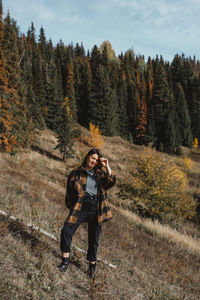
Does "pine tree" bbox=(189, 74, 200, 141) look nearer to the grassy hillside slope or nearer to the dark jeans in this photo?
the grassy hillside slope

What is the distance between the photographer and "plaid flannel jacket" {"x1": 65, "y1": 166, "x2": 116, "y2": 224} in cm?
347

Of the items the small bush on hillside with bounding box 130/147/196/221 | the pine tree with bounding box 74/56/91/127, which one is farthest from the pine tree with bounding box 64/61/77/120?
the small bush on hillside with bounding box 130/147/196/221

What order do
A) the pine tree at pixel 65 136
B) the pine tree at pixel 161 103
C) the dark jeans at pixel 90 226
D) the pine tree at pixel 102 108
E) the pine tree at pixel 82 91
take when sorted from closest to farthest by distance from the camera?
1. the dark jeans at pixel 90 226
2. the pine tree at pixel 65 136
3. the pine tree at pixel 102 108
4. the pine tree at pixel 82 91
5. the pine tree at pixel 161 103

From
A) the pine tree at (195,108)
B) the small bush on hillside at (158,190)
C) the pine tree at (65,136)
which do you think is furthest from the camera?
the pine tree at (195,108)

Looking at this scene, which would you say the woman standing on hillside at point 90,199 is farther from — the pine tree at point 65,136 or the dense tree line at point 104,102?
the pine tree at point 65,136

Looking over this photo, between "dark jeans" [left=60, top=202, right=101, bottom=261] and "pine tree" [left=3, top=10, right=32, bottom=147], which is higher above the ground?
"pine tree" [left=3, top=10, right=32, bottom=147]

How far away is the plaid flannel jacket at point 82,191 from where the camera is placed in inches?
137

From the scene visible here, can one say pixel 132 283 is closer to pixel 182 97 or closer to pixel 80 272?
pixel 80 272

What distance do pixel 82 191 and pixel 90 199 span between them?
0.67ft

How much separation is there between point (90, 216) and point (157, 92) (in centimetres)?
6601

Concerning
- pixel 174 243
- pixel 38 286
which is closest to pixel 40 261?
pixel 38 286

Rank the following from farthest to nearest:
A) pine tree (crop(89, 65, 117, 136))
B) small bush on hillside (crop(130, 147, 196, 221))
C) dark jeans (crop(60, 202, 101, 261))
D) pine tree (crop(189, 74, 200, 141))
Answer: pine tree (crop(189, 74, 200, 141)), pine tree (crop(89, 65, 117, 136)), small bush on hillside (crop(130, 147, 196, 221)), dark jeans (crop(60, 202, 101, 261))

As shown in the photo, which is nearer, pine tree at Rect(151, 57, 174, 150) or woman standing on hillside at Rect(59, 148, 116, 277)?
woman standing on hillside at Rect(59, 148, 116, 277)

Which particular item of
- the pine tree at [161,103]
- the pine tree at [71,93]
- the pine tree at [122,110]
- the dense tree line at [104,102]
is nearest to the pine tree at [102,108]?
the dense tree line at [104,102]
